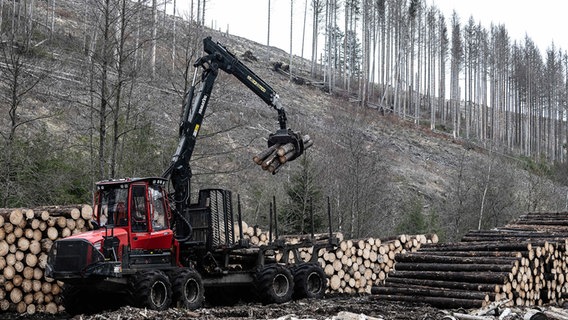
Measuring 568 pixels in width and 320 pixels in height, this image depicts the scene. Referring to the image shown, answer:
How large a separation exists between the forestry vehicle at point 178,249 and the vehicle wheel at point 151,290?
0.06 feet

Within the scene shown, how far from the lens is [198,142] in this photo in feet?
78.6

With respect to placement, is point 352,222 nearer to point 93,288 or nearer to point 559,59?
point 93,288

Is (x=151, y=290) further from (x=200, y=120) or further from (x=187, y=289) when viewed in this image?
(x=200, y=120)

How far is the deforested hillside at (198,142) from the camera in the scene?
19.2 m

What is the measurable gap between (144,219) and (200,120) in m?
2.99

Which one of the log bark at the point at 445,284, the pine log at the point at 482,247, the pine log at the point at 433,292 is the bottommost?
the pine log at the point at 433,292

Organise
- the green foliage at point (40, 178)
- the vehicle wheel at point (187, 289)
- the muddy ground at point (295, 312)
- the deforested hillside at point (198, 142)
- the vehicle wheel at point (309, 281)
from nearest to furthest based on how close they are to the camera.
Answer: the muddy ground at point (295, 312), the vehicle wheel at point (187, 289), the vehicle wheel at point (309, 281), the green foliage at point (40, 178), the deforested hillside at point (198, 142)

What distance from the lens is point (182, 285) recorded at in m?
12.9

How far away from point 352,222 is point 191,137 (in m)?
13.0

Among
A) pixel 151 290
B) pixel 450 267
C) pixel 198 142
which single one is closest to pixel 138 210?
pixel 151 290

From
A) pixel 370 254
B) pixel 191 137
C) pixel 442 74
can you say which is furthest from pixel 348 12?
pixel 191 137

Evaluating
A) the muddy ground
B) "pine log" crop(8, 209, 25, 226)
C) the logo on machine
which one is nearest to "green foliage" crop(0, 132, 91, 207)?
"pine log" crop(8, 209, 25, 226)

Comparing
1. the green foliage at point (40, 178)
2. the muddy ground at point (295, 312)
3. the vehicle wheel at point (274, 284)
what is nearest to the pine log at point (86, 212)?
the muddy ground at point (295, 312)

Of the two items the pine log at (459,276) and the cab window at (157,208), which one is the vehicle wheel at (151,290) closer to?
the cab window at (157,208)
